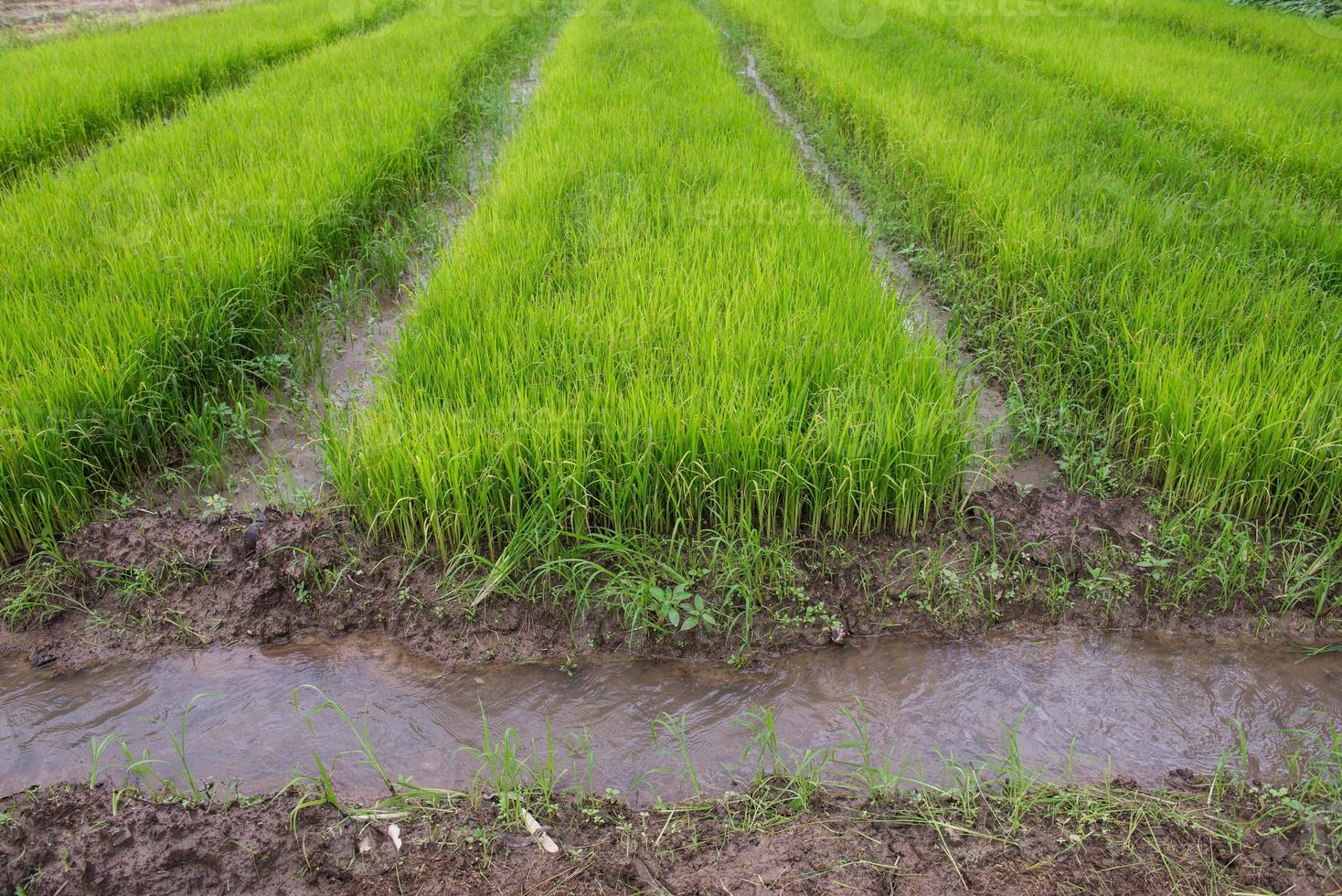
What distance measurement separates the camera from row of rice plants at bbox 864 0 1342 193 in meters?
4.41

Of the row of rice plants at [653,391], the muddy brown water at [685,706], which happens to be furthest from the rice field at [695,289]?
the muddy brown water at [685,706]

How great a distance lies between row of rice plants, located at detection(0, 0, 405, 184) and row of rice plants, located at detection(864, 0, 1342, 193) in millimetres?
6622

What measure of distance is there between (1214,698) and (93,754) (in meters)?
2.55

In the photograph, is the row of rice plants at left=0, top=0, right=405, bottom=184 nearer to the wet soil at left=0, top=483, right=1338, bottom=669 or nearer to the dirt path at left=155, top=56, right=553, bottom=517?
the dirt path at left=155, top=56, right=553, bottom=517

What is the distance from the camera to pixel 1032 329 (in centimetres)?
319

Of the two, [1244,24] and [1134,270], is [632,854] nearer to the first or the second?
[1134,270]

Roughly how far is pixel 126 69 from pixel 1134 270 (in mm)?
6886

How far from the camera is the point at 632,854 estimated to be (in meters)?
1.53

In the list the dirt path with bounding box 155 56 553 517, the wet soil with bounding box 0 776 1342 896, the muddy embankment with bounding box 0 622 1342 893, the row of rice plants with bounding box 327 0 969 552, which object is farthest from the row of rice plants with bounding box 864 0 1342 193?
the dirt path with bounding box 155 56 553 517

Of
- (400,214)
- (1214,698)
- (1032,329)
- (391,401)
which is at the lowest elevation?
(1214,698)

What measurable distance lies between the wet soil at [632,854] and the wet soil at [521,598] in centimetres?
54

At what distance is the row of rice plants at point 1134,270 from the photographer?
93.2 inches

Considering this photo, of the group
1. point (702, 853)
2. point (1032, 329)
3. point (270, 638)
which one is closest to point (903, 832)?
point (702, 853)

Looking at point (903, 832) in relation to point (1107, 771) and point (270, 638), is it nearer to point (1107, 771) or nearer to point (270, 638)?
point (1107, 771)
